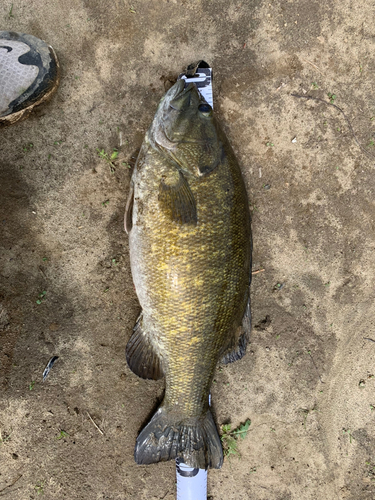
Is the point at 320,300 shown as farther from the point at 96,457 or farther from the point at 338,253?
the point at 96,457

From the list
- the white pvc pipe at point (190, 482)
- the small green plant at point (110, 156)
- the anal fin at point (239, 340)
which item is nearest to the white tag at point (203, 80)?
the small green plant at point (110, 156)

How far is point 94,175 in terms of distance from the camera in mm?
2500

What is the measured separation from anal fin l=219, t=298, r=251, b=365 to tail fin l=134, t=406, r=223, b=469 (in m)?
0.51

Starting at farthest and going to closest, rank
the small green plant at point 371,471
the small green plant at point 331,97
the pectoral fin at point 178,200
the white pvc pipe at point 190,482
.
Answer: the small green plant at point 371,471 → the small green plant at point 331,97 → the white pvc pipe at point 190,482 → the pectoral fin at point 178,200

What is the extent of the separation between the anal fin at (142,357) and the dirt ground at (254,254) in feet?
1.17

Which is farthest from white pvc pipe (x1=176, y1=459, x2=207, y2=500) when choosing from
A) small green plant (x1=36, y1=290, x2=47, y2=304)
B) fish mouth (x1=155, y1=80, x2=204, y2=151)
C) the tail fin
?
fish mouth (x1=155, y1=80, x2=204, y2=151)

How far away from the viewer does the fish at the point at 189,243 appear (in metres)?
1.90

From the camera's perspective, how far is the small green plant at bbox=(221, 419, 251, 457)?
8.78ft

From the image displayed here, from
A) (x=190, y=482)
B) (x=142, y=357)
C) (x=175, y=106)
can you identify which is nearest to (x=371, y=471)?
(x=190, y=482)

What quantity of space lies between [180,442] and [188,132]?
2.23 m

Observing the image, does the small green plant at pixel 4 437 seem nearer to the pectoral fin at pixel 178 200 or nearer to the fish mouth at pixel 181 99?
the pectoral fin at pixel 178 200

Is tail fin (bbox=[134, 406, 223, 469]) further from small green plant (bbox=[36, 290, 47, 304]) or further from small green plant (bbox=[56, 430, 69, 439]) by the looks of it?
small green plant (bbox=[36, 290, 47, 304])

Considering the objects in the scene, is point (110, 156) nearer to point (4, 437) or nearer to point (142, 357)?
point (142, 357)

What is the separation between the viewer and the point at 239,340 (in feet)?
7.20
